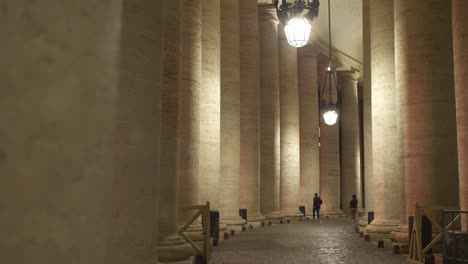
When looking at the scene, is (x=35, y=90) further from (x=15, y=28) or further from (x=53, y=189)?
(x=53, y=189)

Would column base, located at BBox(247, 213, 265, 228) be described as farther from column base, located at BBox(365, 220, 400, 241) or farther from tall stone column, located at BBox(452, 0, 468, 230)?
tall stone column, located at BBox(452, 0, 468, 230)

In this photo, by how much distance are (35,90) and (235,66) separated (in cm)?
3138

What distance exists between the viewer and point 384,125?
1105 inches

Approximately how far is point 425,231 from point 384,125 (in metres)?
10.1

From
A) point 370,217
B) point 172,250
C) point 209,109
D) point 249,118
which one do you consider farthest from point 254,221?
point 172,250

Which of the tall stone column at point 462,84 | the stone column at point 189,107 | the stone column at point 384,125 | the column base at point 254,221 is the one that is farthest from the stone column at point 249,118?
the tall stone column at point 462,84

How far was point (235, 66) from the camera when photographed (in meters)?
35.8

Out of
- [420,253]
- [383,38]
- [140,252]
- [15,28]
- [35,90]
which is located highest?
[383,38]

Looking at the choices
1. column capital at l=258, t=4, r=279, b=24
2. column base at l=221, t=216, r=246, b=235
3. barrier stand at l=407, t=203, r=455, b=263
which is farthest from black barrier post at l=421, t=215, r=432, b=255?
column capital at l=258, t=4, r=279, b=24

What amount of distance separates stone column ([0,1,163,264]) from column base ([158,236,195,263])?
9.78 meters

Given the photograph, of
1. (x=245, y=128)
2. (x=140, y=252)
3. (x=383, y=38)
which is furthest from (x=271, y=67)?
(x=140, y=252)

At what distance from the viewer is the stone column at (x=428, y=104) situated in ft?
65.1

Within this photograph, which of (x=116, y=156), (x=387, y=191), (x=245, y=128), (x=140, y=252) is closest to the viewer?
(x=116, y=156)

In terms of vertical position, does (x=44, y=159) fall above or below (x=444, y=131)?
below
